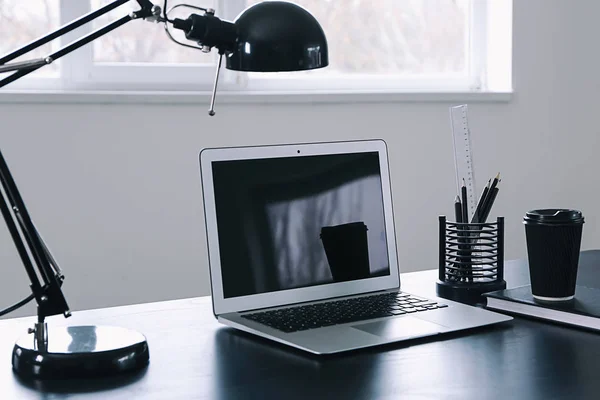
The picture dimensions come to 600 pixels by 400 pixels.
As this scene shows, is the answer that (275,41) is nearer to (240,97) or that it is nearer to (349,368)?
(349,368)

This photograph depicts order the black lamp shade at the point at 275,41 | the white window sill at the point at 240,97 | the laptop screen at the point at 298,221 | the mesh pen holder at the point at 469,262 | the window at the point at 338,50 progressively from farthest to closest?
the window at the point at 338,50
the white window sill at the point at 240,97
the mesh pen holder at the point at 469,262
the laptop screen at the point at 298,221
the black lamp shade at the point at 275,41

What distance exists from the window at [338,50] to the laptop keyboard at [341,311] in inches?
56.8

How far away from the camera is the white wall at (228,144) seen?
2.39 m

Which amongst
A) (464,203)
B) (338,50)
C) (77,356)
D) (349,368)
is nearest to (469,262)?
(464,203)

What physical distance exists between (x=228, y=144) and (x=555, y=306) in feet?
5.10

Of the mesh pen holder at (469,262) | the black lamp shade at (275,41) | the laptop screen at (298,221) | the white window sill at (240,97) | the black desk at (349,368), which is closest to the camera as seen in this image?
the black desk at (349,368)

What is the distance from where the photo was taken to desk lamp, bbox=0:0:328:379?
93cm

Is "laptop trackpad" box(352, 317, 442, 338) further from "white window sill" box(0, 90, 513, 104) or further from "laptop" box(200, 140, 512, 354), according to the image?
"white window sill" box(0, 90, 513, 104)

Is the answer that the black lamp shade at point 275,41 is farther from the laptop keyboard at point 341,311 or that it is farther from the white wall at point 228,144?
the white wall at point 228,144

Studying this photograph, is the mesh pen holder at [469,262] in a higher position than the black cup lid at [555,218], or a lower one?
lower

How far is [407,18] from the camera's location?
292 cm

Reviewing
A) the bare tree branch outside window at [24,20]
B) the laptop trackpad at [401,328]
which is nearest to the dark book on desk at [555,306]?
the laptop trackpad at [401,328]

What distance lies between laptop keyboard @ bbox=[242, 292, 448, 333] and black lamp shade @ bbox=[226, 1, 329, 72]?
329 millimetres

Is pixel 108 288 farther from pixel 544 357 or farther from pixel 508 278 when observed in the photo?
pixel 544 357
